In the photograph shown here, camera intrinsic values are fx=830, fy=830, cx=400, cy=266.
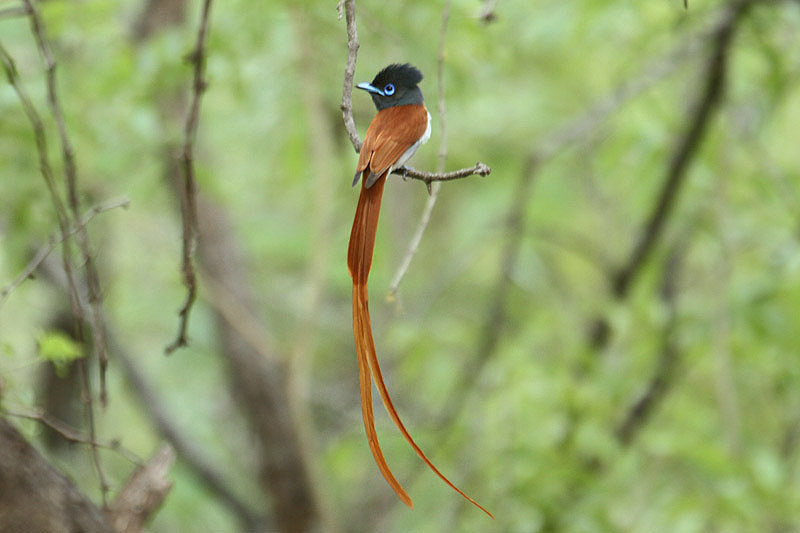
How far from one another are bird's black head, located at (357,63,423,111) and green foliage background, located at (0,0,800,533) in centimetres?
78

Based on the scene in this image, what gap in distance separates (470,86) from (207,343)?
13.7 ft

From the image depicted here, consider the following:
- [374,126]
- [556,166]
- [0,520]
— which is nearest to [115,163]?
[0,520]

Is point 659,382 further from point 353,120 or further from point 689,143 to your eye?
point 353,120

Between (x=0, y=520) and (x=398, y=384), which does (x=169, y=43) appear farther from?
(x=398, y=384)

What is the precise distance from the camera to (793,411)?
519 centimetres

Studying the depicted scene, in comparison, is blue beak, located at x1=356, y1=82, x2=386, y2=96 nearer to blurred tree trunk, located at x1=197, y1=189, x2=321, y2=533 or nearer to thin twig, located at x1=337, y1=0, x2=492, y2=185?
thin twig, located at x1=337, y1=0, x2=492, y2=185

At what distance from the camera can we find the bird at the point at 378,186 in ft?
2.87

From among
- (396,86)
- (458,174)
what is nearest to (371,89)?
(396,86)

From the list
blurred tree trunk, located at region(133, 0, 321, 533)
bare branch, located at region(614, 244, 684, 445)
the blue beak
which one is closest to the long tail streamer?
the blue beak

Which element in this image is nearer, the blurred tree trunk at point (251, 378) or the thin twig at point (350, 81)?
the thin twig at point (350, 81)

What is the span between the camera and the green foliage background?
10.1ft

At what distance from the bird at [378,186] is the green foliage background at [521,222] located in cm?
80

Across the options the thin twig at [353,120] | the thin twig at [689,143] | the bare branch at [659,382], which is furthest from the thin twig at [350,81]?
the bare branch at [659,382]

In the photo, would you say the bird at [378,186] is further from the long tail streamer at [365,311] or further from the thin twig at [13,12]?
the thin twig at [13,12]
